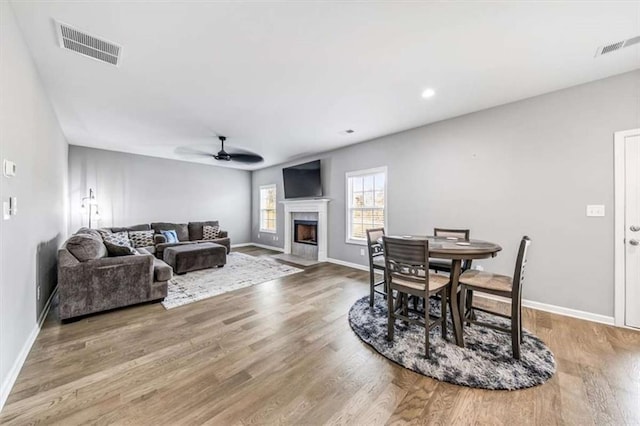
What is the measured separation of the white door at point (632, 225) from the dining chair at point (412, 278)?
2018mm

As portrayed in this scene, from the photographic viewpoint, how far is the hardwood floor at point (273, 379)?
60.4 inches

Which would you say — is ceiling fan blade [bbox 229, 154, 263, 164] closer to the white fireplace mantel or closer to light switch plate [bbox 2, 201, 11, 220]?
the white fireplace mantel

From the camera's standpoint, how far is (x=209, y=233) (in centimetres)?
691

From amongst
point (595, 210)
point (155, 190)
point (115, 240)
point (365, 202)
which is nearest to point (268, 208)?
point (155, 190)

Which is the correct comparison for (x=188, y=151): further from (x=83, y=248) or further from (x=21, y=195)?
(x=21, y=195)

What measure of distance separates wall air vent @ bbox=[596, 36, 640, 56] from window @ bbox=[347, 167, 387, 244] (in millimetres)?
2883

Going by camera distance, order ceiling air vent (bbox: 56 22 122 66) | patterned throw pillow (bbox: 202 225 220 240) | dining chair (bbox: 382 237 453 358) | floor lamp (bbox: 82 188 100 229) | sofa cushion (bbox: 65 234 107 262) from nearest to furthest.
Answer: ceiling air vent (bbox: 56 22 122 66), dining chair (bbox: 382 237 453 358), sofa cushion (bbox: 65 234 107 262), floor lamp (bbox: 82 188 100 229), patterned throw pillow (bbox: 202 225 220 240)

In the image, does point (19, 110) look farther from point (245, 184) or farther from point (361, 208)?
point (245, 184)

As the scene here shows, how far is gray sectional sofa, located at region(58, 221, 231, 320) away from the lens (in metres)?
2.75

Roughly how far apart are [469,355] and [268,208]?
6.81 m

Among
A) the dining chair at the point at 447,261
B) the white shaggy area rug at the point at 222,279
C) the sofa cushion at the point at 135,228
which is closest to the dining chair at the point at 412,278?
the dining chair at the point at 447,261

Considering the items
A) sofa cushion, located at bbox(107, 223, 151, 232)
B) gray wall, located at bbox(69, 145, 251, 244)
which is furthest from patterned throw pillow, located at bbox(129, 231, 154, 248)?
gray wall, located at bbox(69, 145, 251, 244)

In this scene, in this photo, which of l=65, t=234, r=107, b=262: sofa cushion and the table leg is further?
l=65, t=234, r=107, b=262: sofa cushion

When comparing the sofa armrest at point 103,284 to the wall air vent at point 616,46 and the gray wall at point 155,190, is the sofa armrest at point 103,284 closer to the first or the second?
the gray wall at point 155,190
